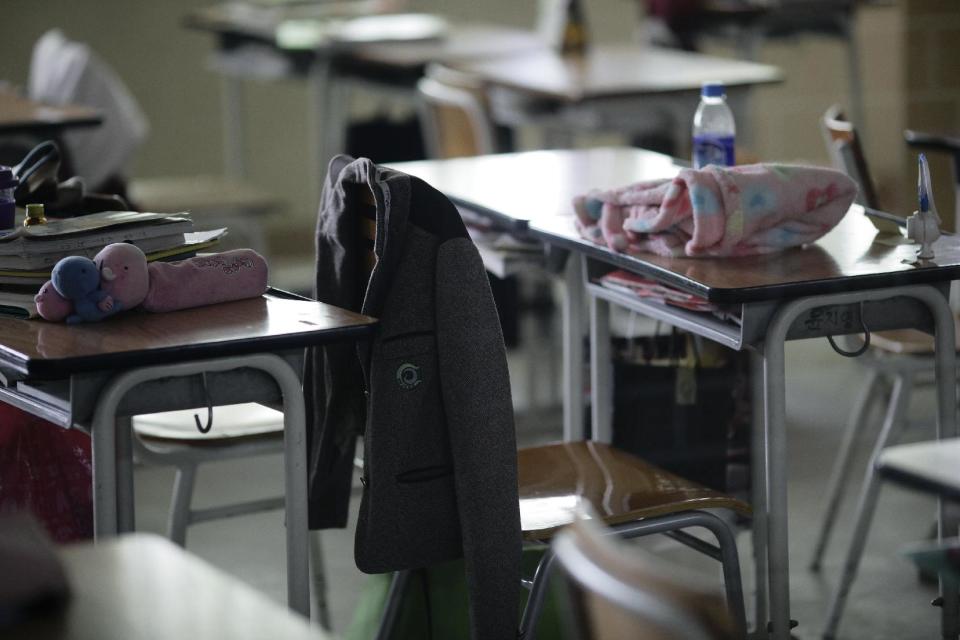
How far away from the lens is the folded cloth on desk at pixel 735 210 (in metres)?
2.05

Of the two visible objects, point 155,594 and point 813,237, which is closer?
point 155,594

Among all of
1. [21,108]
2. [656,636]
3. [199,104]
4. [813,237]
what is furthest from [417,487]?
[199,104]

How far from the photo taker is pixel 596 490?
82.1 inches

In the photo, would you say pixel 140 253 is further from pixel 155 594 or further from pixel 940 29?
pixel 940 29

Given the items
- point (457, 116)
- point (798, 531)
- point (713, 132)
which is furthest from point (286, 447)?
point (457, 116)

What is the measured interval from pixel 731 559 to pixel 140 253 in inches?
34.4

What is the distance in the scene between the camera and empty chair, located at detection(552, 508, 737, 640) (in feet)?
3.12

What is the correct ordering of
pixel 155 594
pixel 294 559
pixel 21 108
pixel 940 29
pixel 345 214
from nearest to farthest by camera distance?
pixel 155 594 < pixel 294 559 < pixel 345 214 < pixel 21 108 < pixel 940 29

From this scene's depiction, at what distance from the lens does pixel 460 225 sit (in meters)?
1.87

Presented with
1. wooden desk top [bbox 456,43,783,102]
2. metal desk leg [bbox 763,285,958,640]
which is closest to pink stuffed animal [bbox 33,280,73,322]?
metal desk leg [bbox 763,285,958,640]

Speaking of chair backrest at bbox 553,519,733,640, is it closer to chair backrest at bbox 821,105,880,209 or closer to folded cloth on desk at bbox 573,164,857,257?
folded cloth on desk at bbox 573,164,857,257

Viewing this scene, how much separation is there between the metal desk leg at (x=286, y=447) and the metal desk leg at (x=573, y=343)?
Answer: 847 millimetres

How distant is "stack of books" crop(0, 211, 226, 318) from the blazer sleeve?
0.38m

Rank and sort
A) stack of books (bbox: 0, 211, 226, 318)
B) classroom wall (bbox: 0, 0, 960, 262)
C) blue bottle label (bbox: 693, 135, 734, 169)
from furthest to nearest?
classroom wall (bbox: 0, 0, 960, 262), blue bottle label (bbox: 693, 135, 734, 169), stack of books (bbox: 0, 211, 226, 318)
